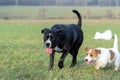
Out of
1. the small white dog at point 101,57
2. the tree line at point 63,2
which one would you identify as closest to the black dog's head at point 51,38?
the small white dog at point 101,57

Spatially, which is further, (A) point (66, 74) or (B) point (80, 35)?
(B) point (80, 35)

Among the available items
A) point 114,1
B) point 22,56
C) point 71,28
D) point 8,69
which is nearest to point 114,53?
point 71,28

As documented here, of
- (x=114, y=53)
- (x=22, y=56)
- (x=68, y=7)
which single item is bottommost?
(x=68, y=7)

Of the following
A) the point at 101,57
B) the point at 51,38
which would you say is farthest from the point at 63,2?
the point at 51,38

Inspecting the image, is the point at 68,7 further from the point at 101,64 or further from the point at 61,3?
the point at 101,64

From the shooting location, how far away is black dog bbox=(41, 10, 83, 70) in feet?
34.5

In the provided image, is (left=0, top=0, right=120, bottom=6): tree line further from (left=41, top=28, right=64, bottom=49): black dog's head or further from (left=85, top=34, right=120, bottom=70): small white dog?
(left=41, top=28, right=64, bottom=49): black dog's head

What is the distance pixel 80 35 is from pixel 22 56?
278 centimetres

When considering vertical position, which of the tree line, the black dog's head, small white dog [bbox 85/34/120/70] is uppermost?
the black dog's head

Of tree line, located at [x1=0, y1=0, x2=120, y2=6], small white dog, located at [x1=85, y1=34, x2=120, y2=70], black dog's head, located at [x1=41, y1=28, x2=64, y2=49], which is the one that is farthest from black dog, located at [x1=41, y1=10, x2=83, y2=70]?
tree line, located at [x1=0, y1=0, x2=120, y2=6]

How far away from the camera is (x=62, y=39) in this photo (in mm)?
11008

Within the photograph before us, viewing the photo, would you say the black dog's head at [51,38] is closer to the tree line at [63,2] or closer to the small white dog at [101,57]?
the small white dog at [101,57]

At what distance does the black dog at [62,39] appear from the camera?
10.5 m

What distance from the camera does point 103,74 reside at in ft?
35.5
